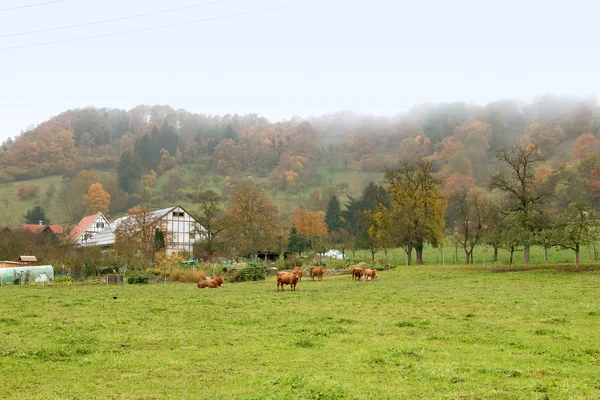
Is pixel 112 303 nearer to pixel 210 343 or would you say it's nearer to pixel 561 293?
pixel 210 343

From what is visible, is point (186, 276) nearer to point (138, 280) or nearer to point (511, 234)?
point (138, 280)

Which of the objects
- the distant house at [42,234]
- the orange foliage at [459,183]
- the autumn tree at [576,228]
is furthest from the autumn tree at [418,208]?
the orange foliage at [459,183]

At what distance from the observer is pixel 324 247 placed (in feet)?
237

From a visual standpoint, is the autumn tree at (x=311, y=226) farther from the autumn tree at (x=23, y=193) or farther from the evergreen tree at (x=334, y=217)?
the autumn tree at (x=23, y=193)

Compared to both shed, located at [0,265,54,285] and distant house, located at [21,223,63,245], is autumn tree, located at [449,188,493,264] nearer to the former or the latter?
shed, located at [0,265,54,285]

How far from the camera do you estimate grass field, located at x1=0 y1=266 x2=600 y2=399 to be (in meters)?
8.97

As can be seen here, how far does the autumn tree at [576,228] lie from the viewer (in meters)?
39.1

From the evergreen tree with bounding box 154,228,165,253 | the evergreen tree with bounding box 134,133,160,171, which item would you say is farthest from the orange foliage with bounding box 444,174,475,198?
the evergreen tree with bounding box 134,133,160,171

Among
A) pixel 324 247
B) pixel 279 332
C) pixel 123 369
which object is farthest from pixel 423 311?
pixel 324 247

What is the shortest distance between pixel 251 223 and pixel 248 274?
33907mm

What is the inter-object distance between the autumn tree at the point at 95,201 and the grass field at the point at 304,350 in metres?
120

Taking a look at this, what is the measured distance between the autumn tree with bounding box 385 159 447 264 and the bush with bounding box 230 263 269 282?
20.0m

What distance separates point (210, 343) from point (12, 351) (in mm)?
4350

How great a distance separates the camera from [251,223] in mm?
77875
